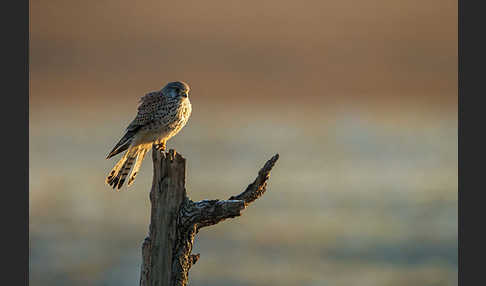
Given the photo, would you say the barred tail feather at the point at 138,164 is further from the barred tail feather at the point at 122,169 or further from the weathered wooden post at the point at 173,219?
the weathered wooden post at the point at 173,219

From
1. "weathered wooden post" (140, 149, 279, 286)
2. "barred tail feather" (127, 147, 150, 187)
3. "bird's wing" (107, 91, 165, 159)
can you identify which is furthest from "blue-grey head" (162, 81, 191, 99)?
"weathered wooden post" (140, 149, 279, 286)

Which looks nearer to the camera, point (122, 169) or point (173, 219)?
point (173, 219)

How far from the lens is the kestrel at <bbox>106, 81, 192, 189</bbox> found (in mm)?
6000

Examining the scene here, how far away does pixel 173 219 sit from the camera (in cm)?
453

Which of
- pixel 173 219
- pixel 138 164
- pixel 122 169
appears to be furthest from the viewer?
pixel 138 164

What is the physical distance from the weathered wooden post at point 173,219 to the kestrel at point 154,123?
147cm

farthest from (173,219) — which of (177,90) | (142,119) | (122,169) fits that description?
(177,90)

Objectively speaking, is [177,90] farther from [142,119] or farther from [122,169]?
[122,169]

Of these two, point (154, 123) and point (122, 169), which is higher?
point (154, 123)

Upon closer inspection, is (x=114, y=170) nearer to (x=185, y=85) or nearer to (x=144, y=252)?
(x=185, y=85)

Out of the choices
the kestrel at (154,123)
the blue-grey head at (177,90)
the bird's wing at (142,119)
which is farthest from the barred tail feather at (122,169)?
the blue-grey head at (177,90)

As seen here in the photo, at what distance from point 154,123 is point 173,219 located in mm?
1769

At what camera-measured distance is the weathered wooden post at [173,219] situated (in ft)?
14.8

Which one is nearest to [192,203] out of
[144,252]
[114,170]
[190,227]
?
[190,227]
